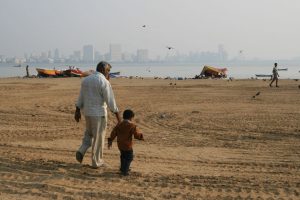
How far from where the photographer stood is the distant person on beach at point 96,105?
295 inches

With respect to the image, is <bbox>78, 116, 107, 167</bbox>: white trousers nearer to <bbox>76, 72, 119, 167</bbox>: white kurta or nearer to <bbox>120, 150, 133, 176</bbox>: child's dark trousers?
<bbox>76, 72, 119, 167</bbox>: white kurta

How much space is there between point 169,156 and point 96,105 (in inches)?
83.8

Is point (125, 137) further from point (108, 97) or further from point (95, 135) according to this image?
point (108, 97)

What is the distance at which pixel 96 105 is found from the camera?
757 cm

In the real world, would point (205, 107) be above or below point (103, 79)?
below

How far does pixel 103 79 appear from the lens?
7.52 m

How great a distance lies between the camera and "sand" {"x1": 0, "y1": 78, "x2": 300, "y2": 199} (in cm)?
654

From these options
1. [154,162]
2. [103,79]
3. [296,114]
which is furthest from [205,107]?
[103,79]

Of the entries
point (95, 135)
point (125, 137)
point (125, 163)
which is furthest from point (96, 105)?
point (125, 163)

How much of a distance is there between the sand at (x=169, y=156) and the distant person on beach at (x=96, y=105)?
1.25ft

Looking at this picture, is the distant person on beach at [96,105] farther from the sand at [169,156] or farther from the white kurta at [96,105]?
the sand at [169,156]

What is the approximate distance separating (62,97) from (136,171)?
1406 centimetres

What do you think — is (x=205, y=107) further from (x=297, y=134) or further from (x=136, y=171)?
(x=136, y=171)

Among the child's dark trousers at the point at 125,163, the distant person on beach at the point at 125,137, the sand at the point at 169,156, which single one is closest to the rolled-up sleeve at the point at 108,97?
the distant person on beach at the point at 125,137
